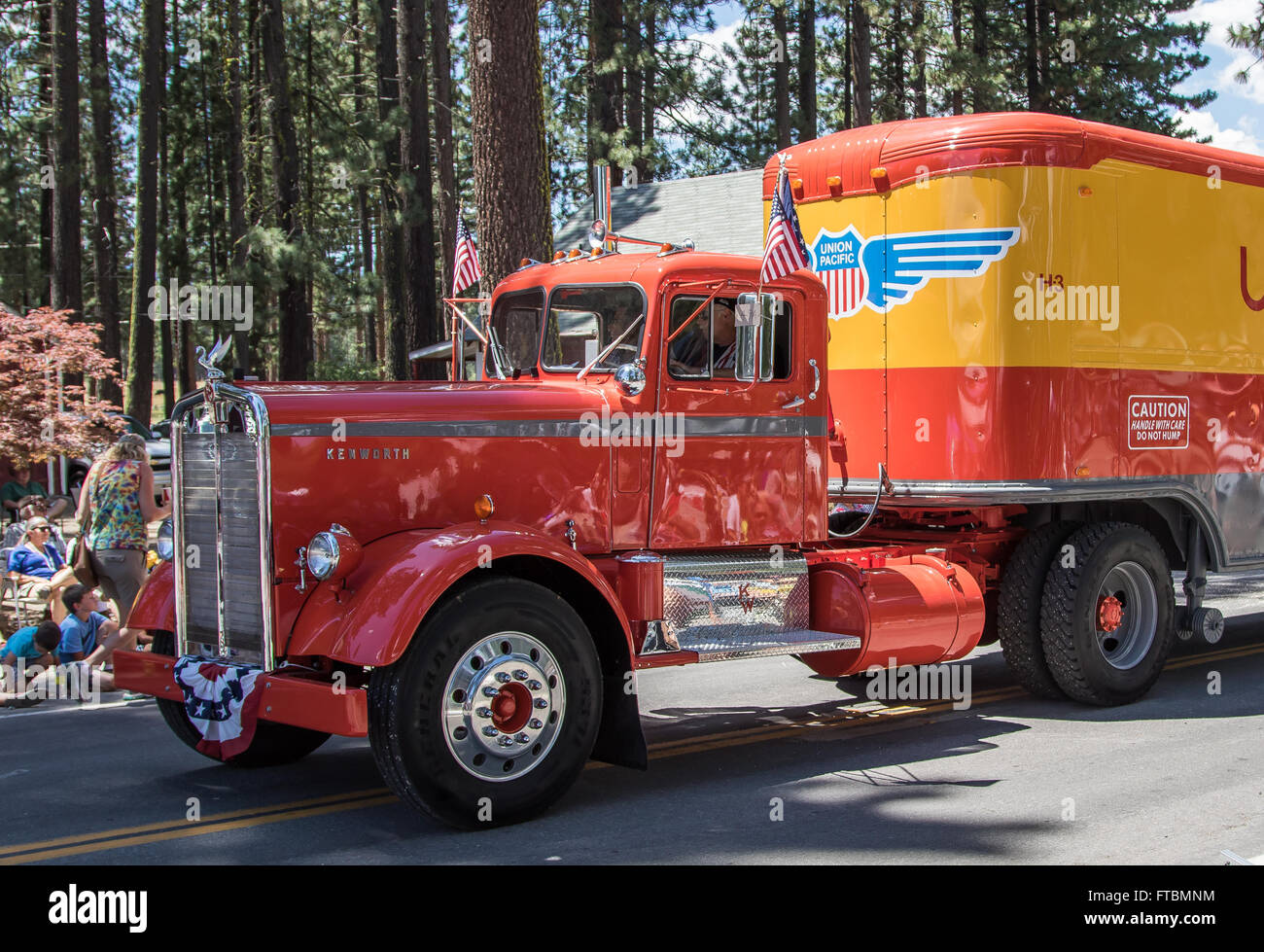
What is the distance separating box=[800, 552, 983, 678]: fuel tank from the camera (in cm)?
780

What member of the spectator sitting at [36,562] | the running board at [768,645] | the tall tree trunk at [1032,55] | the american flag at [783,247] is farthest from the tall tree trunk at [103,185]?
the running board at [768,645]

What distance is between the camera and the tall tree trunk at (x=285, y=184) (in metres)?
23.2

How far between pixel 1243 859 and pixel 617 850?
2633mm

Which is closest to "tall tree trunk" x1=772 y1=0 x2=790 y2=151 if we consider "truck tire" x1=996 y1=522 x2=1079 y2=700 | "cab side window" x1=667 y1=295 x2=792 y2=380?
"truck tire" x1=996 y1=522 x2=1079 y2=700

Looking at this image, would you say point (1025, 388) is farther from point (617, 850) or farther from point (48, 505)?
point (48, 505)

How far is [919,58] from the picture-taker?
36.2 metres

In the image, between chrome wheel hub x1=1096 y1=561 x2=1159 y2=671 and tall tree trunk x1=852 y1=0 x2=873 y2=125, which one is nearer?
chrome wheel hub x1=1096 y1=561 x2=1159 y2=671

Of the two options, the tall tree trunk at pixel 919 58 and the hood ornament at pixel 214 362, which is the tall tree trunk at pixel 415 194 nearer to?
the tall tree trunk at pixel 919 58

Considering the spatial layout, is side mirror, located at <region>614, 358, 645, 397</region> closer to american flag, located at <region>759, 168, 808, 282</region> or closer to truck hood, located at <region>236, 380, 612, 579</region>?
truck hood, located at <region>236, 380, 612, 579</region>

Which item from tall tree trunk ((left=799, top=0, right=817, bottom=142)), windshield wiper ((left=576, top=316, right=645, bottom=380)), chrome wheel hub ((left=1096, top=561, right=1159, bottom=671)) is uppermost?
tall tree trunk ((left=799, top=0, right=817, bottom=142))

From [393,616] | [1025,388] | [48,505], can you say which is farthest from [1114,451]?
[48,505]

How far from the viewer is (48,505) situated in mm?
15039

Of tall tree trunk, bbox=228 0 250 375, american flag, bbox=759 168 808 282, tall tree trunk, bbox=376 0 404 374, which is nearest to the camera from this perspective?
american flag, bbox=759 168 808 282

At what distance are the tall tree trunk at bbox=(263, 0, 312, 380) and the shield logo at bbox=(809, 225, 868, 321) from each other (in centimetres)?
1568
